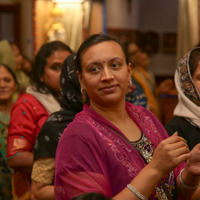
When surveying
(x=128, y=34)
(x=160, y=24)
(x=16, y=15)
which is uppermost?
(x=16, y=15)

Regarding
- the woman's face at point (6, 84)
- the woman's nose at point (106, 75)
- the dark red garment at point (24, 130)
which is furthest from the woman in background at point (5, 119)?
the woman's nose at point (106, 75)

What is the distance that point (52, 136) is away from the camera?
172 centimetres

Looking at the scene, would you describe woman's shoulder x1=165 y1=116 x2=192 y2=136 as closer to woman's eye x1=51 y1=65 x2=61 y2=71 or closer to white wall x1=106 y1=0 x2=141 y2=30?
woman's eye x1=51 y1=65 x2=61 y2=71

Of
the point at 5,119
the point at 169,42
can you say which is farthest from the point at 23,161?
the point at 169,42

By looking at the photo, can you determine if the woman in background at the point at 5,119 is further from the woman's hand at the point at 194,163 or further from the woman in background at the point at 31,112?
the woman's hand at the point at 194,163

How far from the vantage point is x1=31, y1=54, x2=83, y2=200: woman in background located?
1654 mm

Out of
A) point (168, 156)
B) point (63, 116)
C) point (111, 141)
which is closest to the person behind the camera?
point (168, 156)

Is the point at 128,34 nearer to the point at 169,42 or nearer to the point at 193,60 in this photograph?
the point at 169,42

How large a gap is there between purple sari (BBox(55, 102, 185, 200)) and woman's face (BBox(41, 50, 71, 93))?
3.36 ft

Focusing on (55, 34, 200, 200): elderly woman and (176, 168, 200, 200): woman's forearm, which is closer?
(55, 34, 200, 200): elderly woman

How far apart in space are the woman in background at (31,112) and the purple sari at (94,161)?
2.98 feet

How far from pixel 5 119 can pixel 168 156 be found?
1881mm

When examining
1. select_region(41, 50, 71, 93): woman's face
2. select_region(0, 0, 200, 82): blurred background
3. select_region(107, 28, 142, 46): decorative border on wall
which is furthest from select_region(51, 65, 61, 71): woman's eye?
select_region(107, 28, 142, 46): decorative border on wall

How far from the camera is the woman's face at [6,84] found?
9.37ft
